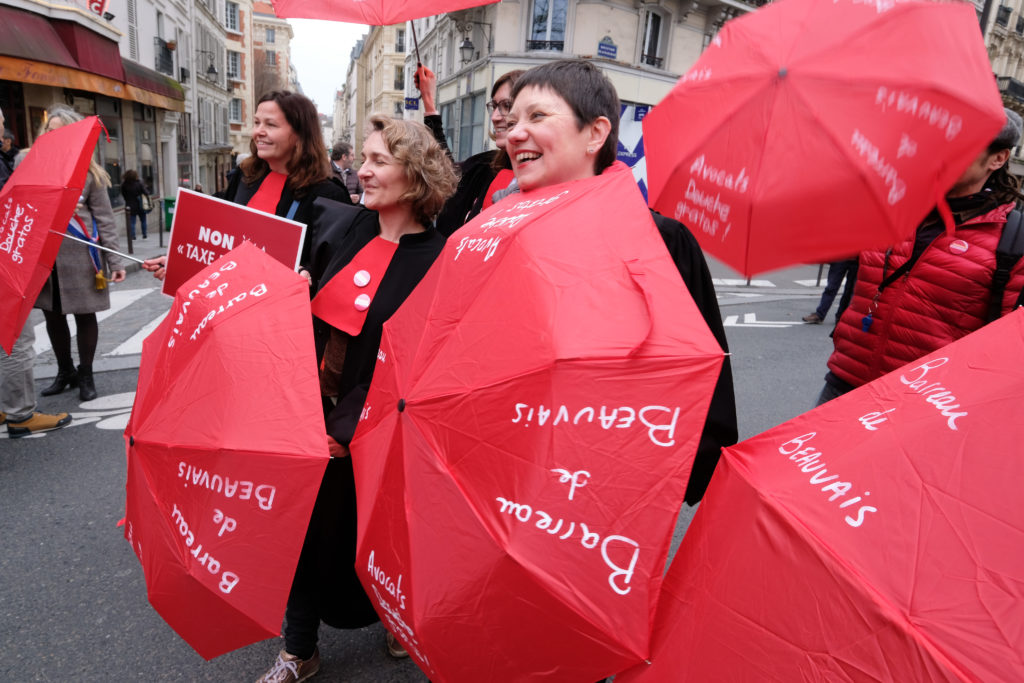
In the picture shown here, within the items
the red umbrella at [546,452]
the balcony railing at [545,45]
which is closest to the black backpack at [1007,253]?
the red umbrella at [546,452]

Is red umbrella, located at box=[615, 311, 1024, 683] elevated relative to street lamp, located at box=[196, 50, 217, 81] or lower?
lower

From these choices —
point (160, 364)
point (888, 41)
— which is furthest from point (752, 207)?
point (160, 364)

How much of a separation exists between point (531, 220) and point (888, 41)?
76cm

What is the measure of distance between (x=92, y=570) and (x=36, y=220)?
1.66m

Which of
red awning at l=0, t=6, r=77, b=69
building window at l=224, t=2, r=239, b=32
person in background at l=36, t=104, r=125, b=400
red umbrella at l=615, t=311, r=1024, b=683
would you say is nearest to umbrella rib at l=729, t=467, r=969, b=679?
red umbrella at l=615, t=311, r=1024, b=683

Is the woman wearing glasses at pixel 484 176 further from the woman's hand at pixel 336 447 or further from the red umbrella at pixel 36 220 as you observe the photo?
the red umbrella at pixel 36 220

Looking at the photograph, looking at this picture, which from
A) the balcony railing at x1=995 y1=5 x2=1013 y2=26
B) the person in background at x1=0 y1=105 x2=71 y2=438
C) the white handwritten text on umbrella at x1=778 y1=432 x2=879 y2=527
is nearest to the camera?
the white handwritten text on umbrella at x1=778 y1=432 x2=879 y2=527

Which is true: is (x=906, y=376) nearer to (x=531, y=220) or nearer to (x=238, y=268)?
(x=531, y=220)

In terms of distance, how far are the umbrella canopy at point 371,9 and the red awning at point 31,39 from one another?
12.9 meters

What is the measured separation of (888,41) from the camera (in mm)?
1193

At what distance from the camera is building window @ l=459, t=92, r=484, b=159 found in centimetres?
2412

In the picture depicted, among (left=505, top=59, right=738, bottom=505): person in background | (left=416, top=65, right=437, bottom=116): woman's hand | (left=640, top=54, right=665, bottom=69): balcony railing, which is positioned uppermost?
(left=640, top=54, right=665, bottom=69): balcony railing

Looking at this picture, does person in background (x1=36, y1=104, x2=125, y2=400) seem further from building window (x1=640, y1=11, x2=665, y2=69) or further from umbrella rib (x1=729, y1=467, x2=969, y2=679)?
building window (x1=640, y1=11, x2=665, y2=69)

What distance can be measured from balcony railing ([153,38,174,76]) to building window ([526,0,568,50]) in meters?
12.5
